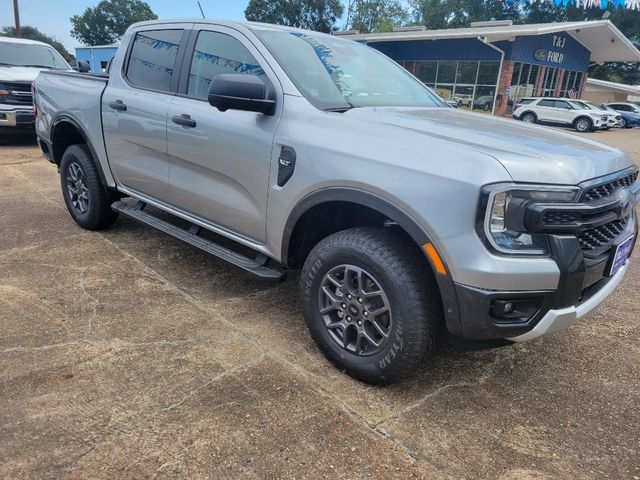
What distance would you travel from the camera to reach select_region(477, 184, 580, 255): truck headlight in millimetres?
2076

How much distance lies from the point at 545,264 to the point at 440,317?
0.56m

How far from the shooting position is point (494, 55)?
88.3 feet

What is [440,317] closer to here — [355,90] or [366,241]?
[366,241]

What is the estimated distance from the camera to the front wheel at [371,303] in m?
2.38

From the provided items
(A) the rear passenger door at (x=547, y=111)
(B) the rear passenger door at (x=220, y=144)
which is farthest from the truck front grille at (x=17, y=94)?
(A) the rear passenger door at (x=547, y=111)

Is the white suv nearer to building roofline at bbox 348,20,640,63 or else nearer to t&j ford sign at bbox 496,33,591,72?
t&j ford sign at bbox 496,33,591,72

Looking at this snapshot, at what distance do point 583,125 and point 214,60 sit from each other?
25642 mm

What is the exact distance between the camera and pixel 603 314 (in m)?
3.72

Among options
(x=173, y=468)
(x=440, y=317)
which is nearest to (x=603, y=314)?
(x=440, y=317)

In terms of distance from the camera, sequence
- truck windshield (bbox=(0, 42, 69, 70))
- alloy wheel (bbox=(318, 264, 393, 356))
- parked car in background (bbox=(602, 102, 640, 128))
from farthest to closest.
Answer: parked car in background (bbox=(602, 102, 640, 128)) < truck windshield (bbox=(0, 42, 69, 70)) < alloy wheel (bbox=(318, 264, 393, 356))

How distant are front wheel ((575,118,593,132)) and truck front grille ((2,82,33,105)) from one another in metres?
23.8

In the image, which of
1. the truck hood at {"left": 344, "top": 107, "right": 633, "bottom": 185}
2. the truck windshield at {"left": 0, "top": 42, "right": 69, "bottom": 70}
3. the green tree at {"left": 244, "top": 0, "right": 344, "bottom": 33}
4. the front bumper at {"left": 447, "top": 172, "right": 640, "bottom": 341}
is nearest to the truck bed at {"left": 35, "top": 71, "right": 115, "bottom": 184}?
the truck hood at {"left": 344, "top": 107, "right": 633, "bottom": 185}

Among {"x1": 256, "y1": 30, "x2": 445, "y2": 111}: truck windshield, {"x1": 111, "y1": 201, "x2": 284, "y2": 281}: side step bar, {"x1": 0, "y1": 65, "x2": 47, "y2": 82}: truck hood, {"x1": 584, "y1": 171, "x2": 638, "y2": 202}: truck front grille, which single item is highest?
{"x1": 256, "y1": 30, "x2": 445, "y2": 111}: truck windshield

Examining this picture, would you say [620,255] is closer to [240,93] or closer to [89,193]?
[240,93]
